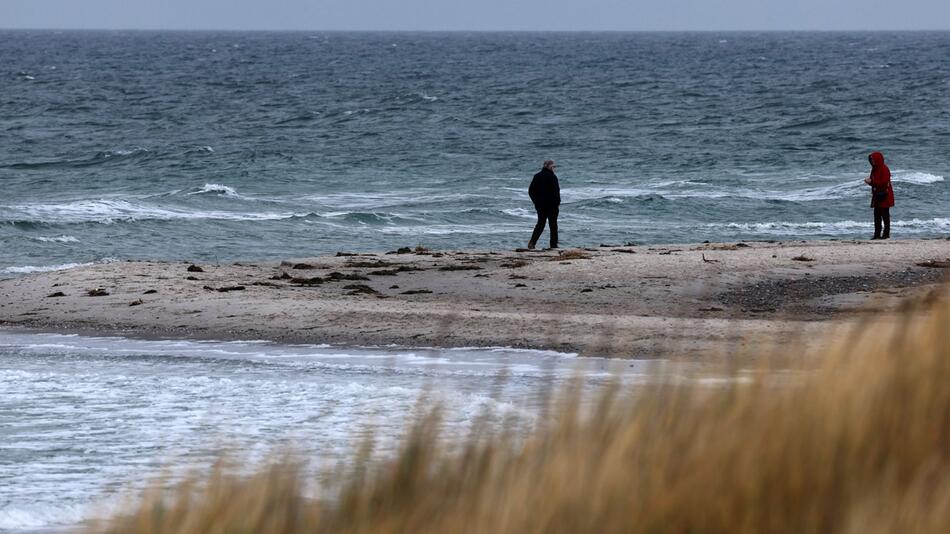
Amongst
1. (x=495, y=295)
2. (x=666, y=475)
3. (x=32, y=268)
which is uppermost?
(x=666, y=475)

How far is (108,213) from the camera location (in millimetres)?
30141

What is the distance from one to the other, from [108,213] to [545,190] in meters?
13.8

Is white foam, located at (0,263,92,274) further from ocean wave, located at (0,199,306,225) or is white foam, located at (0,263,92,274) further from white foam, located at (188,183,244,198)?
white foam, located at (188,183,244,198)

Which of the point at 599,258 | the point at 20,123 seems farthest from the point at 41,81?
the point at 599,258

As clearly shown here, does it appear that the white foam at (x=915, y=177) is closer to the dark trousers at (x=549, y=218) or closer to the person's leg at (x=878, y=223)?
the person's leg at (x=878, y=223)

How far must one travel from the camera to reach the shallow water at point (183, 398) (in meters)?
7.91

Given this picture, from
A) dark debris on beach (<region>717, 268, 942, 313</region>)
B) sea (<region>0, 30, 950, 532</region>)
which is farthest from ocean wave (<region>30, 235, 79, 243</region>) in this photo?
dark debris on beach (<region>717, 268, 942, 313</region>)

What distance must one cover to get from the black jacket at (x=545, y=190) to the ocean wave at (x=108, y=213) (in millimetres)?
11552

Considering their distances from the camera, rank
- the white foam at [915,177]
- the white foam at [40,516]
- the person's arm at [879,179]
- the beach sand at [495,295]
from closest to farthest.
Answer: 1. the white foam at [40,516]
2. the beach sand at [495,295]
3. the person's arm at [879,179]
4. the white foam at [915,177]

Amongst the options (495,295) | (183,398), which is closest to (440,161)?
(495,295)

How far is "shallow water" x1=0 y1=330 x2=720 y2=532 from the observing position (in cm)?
791

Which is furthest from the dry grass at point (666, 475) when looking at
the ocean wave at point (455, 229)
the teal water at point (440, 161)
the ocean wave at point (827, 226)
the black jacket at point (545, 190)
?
the ocean wave at point (827, 226)

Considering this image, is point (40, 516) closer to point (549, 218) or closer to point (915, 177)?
point (549, 218)

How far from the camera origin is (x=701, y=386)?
194 inches
